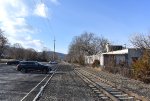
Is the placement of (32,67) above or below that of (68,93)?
above

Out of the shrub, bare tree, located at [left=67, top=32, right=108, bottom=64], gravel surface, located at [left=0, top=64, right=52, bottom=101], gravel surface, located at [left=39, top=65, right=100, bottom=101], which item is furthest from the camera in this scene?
bare tree, located at [left=67, top=32, right=108, bottom=64]

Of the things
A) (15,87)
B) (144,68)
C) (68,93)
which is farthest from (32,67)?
(68,93)

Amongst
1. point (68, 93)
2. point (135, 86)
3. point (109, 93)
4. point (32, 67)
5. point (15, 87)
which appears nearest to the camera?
point (109, 93)

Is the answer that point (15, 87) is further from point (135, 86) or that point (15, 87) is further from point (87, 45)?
point (87, 45)

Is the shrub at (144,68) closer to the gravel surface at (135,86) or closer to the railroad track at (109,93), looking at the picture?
the gravel surface at (135,86)

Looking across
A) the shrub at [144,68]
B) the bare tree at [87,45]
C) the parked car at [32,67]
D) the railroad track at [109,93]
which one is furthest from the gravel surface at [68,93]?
the bare tree at [87,45]

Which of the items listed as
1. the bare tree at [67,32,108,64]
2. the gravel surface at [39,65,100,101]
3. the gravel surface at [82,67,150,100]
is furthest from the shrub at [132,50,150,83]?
the bare tree at [67,32,108,64]

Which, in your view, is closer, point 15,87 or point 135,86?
point 15,87

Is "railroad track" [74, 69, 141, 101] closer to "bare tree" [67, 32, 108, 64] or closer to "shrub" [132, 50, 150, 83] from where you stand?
"shrub" [132, 50, 150, 83]

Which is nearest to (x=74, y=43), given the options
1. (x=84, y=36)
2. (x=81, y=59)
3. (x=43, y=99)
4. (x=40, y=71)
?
(x=84, y=36)

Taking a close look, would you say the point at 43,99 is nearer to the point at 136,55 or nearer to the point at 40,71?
the point at 40,71

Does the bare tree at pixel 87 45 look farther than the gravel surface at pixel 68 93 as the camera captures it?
Yes

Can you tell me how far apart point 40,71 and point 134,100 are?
39214mm

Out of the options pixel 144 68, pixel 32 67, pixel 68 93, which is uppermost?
pixel 32 67
